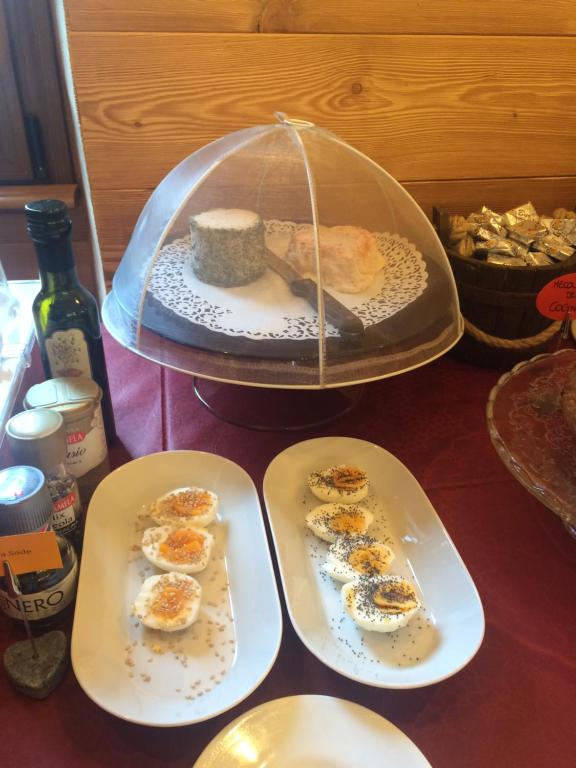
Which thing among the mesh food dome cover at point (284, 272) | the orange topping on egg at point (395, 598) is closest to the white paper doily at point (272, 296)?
the mesh food dome cover at point (284, 272)

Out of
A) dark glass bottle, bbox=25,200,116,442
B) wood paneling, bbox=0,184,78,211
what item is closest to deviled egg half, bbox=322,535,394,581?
dark glass bottle, bbox=25,200,116,442

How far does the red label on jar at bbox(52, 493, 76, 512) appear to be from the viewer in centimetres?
67

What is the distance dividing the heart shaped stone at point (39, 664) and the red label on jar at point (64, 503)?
13 cm

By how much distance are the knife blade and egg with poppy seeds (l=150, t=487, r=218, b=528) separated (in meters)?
0.28

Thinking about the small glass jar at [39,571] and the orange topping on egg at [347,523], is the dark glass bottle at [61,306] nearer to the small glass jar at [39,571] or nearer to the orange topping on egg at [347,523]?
the small glass jar at [39,571]

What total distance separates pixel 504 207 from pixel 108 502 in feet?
3.39

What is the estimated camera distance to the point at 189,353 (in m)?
0.80

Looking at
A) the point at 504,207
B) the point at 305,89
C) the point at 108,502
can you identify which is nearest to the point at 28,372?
the point at 108,502

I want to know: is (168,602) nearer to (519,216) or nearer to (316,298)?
(316,298)

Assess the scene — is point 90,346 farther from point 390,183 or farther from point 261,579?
point 390,183

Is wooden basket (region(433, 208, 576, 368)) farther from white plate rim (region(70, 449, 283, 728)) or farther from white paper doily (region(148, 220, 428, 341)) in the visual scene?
white plate rim (region(70, 449, 283, 728))

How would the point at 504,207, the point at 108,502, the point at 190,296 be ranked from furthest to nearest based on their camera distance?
1. the point at 504,207
2. the point at 190,296
3. the point at 108,502

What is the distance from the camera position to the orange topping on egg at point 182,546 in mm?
682

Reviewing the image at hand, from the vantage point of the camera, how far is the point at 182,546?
69 cm
